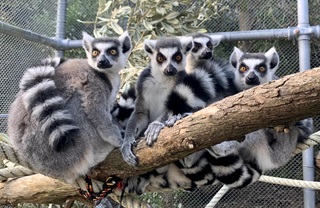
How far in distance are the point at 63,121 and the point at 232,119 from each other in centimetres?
77

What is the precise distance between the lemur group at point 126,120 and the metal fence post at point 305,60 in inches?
34.8

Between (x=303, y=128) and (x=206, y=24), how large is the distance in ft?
6.18

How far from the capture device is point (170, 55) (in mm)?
2518

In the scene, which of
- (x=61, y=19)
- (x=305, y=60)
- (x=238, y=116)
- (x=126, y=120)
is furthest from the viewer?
(x=61, y=19)

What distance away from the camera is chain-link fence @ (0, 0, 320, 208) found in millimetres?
3334

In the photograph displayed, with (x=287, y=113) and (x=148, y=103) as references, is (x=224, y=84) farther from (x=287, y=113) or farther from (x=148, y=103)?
(x=287, y=113)

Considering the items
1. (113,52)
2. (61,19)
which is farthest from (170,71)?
(61,19)

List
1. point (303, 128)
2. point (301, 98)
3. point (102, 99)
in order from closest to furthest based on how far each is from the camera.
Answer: point (301, 98)
point (102, 99)
point (303, 128)

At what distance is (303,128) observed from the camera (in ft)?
7.43

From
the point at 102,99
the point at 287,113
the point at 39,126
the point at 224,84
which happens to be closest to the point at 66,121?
the point at 39,126

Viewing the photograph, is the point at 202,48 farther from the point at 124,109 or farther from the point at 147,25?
the point at 147,25

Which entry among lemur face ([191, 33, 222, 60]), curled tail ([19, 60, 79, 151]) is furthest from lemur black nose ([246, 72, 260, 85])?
curled tail ([19, 60, 79, 151])

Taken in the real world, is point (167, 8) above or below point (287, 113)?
below

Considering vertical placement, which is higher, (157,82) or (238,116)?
(238,116)
